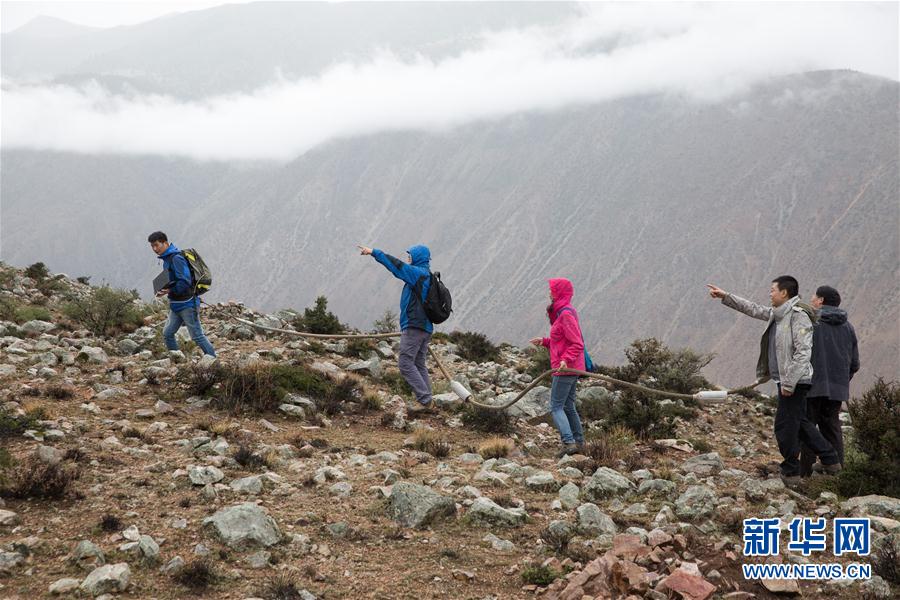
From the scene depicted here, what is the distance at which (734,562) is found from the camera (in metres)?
5.52

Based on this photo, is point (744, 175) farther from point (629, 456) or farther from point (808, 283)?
point (629, 456)

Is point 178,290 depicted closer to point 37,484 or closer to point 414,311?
point 414,311

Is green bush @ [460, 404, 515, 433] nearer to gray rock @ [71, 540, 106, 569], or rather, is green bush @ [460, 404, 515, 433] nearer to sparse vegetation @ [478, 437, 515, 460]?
sparse vegetation @ [478, 437, 515, 460]

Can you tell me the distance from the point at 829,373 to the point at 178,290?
858cm

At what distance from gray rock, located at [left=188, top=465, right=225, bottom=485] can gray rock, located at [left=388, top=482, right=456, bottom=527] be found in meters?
1.57

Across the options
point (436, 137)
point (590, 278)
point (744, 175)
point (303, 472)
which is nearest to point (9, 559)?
point (303, 472)

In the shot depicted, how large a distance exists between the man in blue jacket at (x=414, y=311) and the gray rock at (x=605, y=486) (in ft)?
11.4

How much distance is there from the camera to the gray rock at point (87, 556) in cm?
502

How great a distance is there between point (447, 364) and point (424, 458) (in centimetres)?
879

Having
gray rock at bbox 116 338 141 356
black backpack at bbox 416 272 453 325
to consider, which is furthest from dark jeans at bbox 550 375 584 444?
gray rock at bbox 116 338 141 356

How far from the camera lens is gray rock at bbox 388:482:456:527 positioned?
6180mm

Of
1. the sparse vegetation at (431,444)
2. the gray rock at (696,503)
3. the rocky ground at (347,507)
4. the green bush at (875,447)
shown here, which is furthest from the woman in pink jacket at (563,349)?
the green bush at (875,447)

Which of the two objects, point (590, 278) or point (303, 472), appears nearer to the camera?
point (303, 472)

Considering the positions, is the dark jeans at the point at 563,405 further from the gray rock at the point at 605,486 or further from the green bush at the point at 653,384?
the green bush at the point at 653,384
